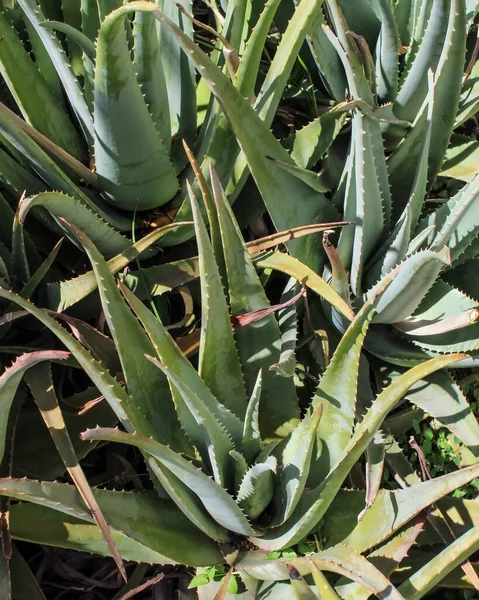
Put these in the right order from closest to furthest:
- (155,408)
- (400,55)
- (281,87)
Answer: (155,408), (281,87), (400,55)

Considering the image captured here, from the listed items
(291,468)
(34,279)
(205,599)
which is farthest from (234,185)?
(205,599)

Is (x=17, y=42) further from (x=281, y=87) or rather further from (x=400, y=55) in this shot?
(x=400, y=55)

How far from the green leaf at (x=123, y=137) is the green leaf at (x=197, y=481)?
1.27ft

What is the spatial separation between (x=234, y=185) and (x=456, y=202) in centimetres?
31

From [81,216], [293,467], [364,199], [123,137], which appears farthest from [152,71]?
[293,467]

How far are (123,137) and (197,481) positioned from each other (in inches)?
17.1

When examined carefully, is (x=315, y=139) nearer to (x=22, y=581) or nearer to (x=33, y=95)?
(x=33, y=95)

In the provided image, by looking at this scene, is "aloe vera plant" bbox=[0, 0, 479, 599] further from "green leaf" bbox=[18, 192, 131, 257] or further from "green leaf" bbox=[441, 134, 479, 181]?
"green leaf" bbox=[441, 134, 479, 181]

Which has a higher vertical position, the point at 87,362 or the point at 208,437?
the point at 87,362

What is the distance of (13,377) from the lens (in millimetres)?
645

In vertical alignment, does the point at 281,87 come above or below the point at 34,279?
above

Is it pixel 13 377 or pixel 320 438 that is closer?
pixel 13 377

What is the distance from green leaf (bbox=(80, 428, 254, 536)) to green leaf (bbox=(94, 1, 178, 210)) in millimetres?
386

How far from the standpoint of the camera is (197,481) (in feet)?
2.12
